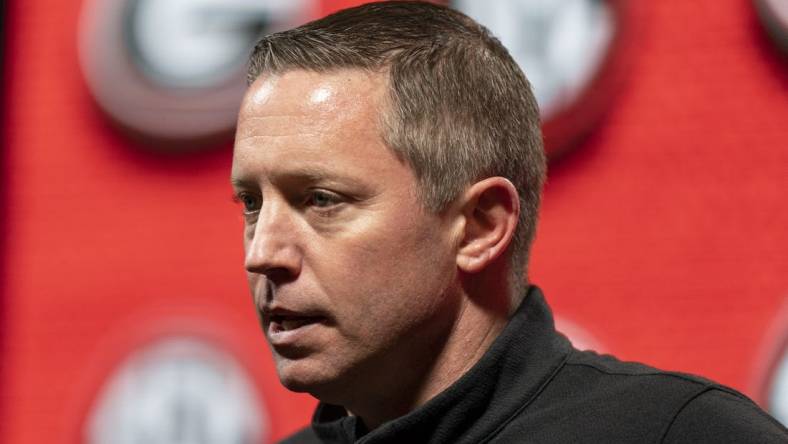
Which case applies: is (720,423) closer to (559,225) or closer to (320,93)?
(320,93)

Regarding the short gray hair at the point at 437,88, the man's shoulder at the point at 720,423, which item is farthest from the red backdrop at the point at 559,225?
the man's shoulder at the point at 720,423

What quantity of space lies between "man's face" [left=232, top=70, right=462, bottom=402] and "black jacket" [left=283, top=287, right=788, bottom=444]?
3.7 inches

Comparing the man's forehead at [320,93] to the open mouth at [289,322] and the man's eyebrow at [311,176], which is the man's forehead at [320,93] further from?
the open mouth at [289,322]

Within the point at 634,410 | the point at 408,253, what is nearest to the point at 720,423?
the point at 634,410

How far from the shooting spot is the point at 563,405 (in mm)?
1462

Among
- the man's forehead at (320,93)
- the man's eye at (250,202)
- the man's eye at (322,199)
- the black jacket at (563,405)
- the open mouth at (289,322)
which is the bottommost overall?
the black jacket at (563,405)

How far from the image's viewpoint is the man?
1.44 metres

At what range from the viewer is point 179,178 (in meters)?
3.13

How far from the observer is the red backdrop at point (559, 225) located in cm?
286

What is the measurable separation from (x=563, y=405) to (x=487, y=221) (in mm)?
248

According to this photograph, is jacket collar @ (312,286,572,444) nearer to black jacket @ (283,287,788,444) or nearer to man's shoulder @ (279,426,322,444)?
black jacket @ (283,287,788,444)

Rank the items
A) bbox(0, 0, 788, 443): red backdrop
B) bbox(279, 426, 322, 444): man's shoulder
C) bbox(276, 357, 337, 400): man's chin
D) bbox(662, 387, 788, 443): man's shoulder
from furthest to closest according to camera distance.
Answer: bbox(0, 0, 788, 443): red backdrop < bbox(279, 426, 322, 444): man's shoulder < bbox(276, 357, 337, 400): man's chin < bbox(662, 387, 788, 443): man's shoulder

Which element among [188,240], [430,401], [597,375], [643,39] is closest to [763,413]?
[597,375]

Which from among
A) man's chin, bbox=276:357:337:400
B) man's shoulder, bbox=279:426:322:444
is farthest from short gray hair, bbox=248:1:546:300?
man's shoulder, bbox=279:426:322:444
